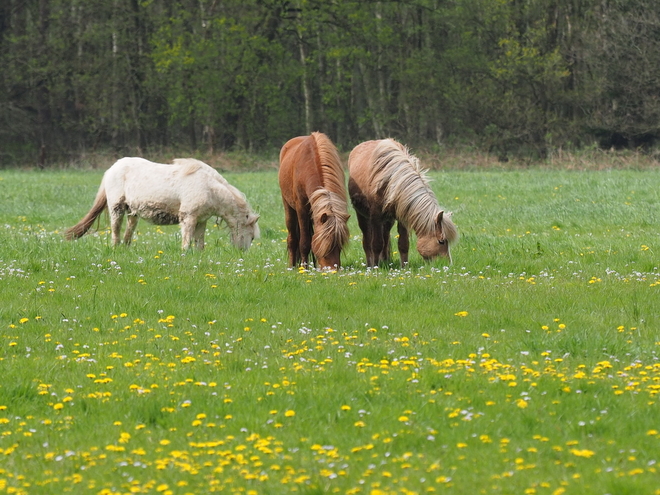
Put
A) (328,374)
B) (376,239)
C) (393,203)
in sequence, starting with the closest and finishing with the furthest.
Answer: (328,374), (393,203), (376,239)

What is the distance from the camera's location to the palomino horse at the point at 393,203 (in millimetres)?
10820

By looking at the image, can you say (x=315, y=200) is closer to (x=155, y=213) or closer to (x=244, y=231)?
(x=244, y=231)

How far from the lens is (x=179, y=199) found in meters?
12.9

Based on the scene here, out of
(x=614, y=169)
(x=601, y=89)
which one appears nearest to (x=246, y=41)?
(x=601, y=89)

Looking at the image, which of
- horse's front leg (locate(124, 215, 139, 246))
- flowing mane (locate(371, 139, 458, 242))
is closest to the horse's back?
flowing mane (locate(371, 139, 458, 242))

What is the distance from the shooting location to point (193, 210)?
12781mm

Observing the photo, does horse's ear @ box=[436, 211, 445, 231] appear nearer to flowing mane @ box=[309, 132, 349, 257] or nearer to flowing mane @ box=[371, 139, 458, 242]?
flowing mane @ box=[371, 139, 458, 242]

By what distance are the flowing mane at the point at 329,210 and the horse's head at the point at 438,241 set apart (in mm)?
1195

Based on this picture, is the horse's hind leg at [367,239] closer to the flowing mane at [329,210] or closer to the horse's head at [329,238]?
the flowing mane at [329,210]

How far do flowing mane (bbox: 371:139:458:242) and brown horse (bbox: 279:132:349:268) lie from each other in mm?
547

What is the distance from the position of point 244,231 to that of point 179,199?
1.12 meters

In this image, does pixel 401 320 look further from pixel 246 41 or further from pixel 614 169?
pixel 246 41

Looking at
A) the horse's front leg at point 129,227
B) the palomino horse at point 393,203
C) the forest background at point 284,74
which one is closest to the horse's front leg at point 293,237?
the palomino horse at point 393,203

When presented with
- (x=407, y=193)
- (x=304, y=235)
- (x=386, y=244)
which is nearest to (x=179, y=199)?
(x=304, y=235)
